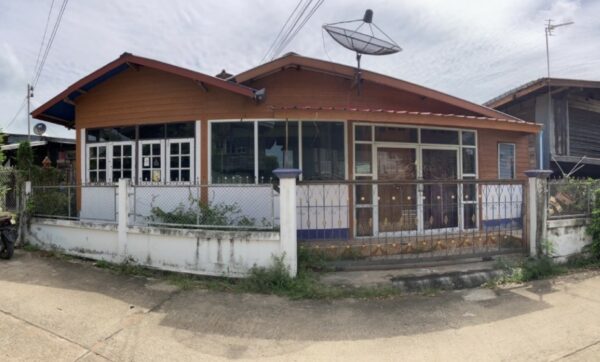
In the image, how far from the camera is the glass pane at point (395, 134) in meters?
7.89

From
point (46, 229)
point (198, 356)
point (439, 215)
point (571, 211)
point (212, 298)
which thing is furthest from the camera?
point (439, 215)

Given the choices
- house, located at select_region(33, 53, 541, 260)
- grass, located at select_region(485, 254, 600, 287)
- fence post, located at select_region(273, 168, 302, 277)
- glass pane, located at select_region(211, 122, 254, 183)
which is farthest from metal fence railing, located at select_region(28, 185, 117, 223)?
grass, located at select_region(485, 254, 600, 287)

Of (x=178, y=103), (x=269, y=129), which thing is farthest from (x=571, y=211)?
(x=178, y=103)

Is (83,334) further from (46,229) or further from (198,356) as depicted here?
Answer: (46,229)

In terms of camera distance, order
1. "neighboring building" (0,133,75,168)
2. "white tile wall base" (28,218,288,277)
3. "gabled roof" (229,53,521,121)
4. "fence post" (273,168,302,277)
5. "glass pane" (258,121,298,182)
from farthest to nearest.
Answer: "neighboring building" (0,133,75,168) < "glass pane" (258,121,298,182) < "gabled roof" (229,53,521,121) < "white tile wall base" (28,218,288,277) < "fence post" (273,168,302,277)

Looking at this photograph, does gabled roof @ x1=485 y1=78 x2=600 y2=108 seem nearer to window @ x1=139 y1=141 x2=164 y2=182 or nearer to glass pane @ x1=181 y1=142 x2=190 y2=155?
glass pane @ x1=181 y1=142 x2=190 y2=155

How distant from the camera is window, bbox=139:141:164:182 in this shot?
8.09 metres

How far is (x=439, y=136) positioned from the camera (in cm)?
840

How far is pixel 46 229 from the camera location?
710 cm

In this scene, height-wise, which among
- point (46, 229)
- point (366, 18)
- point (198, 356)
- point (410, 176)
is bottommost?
point (198, 356)

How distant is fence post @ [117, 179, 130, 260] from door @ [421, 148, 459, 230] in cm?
556

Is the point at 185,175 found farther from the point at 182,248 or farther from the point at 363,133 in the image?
the point at 363,133

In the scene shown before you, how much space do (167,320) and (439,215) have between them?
5.73 meters

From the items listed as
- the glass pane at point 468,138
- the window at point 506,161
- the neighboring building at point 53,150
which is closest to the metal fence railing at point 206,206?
the glass pane at point 468,138
